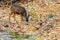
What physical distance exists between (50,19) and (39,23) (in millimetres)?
734

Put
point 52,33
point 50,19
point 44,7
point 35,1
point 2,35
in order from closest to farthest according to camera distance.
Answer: point 2,35
point 52,33
point 50,19
point 44,7
point 35,1

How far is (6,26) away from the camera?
11.8 m

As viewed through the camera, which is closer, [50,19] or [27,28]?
[27,28]

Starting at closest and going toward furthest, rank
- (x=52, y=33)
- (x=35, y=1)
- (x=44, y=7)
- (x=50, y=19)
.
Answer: (x=52, y=33)
(x=50, y=19)
(x=44, y=7)
(x=35, y=1)

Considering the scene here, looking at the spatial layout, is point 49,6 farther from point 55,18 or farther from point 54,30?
point 54,30

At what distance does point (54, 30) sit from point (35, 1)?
5.44 m

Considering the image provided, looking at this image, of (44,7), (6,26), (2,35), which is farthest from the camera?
(44,7)

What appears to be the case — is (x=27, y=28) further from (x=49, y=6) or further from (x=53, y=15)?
(x=49, y=6)

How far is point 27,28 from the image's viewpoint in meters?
11.6

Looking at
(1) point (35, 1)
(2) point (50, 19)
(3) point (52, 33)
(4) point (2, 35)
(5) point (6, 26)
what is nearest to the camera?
(4) point (2, 35)

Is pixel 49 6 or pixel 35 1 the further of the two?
pixel 35 1

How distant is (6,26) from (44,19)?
7.00ft

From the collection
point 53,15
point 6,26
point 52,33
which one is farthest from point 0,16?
point 52,33

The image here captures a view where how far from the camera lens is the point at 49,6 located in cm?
1539
